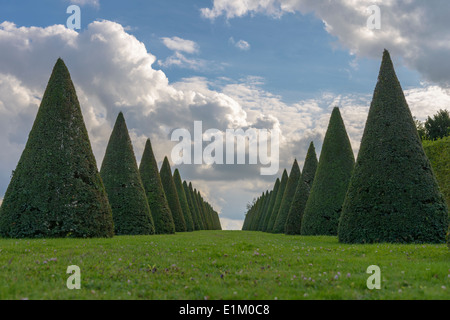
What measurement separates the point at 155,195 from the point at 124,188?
5443mm

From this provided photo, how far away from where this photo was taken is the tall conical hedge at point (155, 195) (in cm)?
2769

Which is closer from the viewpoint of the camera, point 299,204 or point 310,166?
point 299,204

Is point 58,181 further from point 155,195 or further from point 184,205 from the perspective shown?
point 184,205

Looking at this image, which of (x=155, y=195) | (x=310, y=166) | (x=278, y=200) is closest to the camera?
(x=155, y=195)

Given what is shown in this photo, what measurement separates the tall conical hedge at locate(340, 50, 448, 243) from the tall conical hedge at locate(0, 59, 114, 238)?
1259cm

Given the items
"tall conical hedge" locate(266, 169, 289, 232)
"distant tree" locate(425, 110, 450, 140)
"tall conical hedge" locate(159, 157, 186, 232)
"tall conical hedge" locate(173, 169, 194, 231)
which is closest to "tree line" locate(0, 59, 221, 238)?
"tall conical hedge" locate(159, 157, 186, 232)

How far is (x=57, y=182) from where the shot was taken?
16219 mm

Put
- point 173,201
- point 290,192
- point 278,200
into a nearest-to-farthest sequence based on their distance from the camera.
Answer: point 173,201
point 290,192
point 278,200

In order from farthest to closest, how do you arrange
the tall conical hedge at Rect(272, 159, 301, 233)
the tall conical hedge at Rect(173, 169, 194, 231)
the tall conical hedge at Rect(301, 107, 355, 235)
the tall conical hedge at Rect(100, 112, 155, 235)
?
1. the tall conical hedge at Rect(173, 169, 194, 231)
2. the tall conical hedge at Rect(272, 159, 301, 233)
3. the tall conical hedge at Rect(100, 112, 155, 235)
4. the tall conical hedge at Rect(301, 107, 355, 235)

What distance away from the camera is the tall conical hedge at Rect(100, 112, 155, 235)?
74.4 ft

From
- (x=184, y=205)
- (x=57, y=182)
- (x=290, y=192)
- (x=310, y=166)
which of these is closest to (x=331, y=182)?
(x=310, y=166)

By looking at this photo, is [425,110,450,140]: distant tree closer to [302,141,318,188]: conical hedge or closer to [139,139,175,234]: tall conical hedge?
[302,141,318,188]: conical hedge

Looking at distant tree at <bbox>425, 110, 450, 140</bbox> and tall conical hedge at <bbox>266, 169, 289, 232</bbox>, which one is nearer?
tall conical hedge at <bbox>266, 169, 289, 232</bbox>

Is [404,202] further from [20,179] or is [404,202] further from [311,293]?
[20,179]
